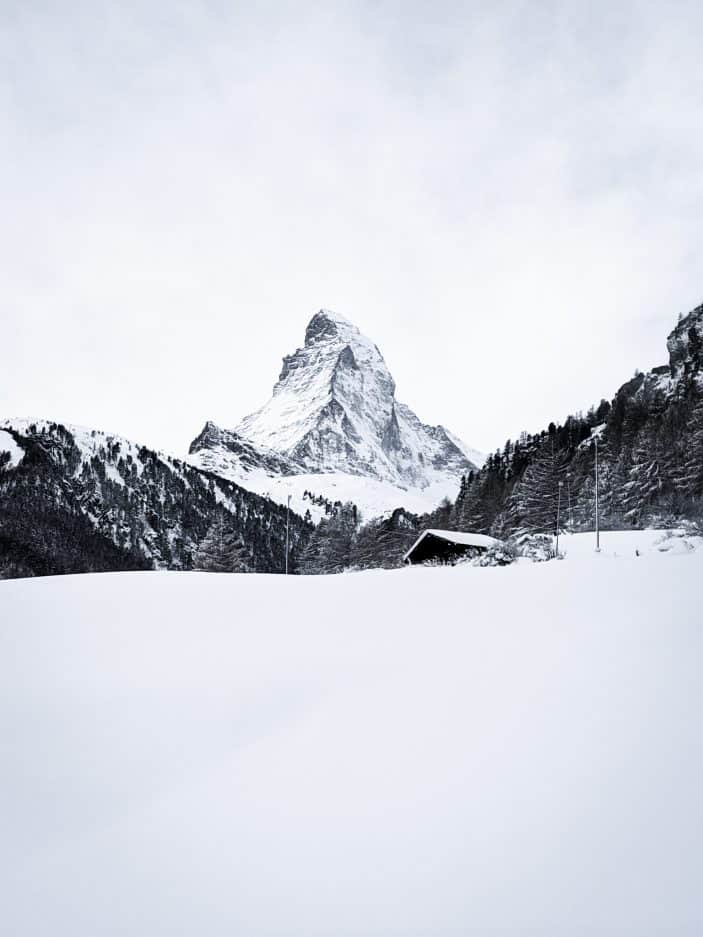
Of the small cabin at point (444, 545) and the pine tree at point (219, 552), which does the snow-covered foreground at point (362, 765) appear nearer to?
the small cabin at point (444, 545)

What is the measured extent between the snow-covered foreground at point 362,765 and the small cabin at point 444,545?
26097 mm

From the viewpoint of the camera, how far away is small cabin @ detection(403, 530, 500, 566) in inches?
1187

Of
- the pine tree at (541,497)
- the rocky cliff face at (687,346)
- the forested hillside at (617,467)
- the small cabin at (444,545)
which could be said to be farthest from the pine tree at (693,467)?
the rocky cliff face at (687,346)

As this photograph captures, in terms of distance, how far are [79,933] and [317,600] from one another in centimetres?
259

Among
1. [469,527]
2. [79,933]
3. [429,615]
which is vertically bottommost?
[79,933]

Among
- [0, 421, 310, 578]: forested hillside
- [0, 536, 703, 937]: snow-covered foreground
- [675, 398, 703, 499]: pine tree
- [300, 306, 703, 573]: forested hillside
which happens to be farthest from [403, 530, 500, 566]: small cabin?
[0, 421, 310, 578]: forested hillside

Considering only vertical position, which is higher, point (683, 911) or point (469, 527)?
point (469, 527)

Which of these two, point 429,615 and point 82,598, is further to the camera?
point 82,598

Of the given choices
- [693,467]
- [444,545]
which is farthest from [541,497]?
[444,545]

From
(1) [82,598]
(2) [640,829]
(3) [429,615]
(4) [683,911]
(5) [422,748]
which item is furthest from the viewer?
(1) [82,598]

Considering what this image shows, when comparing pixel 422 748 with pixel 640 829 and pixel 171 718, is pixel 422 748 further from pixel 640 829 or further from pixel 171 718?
pixel 171 718

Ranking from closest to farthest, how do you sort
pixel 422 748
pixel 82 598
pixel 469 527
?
1. pixel 422 748
2. pixel 82 598
3. pixel 469 527

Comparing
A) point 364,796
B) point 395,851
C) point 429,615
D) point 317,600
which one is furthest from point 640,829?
point 317,600

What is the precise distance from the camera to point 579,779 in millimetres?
2215
